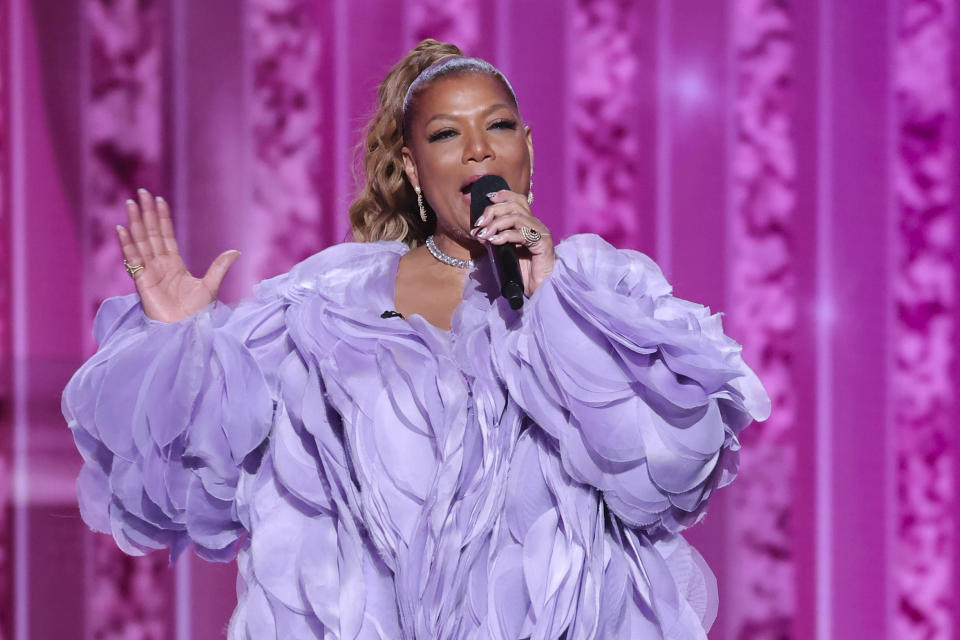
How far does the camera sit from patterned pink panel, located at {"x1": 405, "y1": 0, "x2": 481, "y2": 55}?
6.69 ft

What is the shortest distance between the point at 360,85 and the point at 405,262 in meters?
0.95

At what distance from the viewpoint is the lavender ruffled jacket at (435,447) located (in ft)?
3.05

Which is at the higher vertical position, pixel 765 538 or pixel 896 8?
pixel 896 8

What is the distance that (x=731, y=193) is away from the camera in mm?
2002

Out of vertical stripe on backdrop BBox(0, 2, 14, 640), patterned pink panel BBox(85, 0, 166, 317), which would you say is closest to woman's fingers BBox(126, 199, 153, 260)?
patterned pink panel BBox(85, 0, 166, 317)

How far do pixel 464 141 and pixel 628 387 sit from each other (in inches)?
15.0

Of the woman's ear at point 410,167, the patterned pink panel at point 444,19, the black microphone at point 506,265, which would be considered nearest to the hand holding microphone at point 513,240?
the black microphone at point 506,265

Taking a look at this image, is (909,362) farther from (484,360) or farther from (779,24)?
(484,360)

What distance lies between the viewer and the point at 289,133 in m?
2.05

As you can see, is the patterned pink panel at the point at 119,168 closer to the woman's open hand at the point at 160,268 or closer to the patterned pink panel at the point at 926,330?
the woman's open hand at the point at 160,268

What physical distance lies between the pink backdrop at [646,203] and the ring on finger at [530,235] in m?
1.04

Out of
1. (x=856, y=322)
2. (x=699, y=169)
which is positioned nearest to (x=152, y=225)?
(x=699, y=169)

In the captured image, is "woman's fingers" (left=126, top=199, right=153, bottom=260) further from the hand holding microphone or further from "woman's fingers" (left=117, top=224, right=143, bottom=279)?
the hand holding microphone

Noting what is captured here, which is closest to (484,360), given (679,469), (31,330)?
(679,469)
